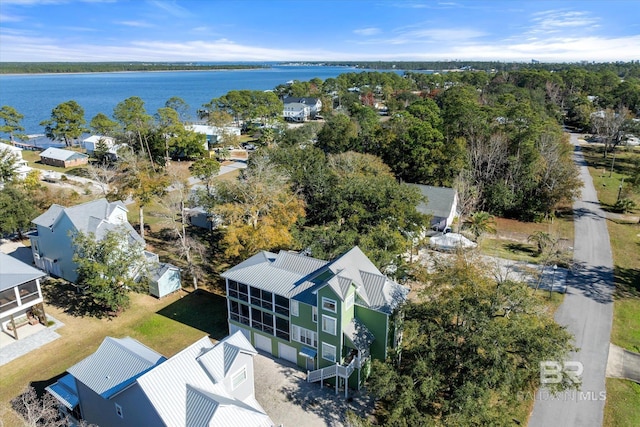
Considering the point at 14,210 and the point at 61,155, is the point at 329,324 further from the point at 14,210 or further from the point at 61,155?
the point at 61,155

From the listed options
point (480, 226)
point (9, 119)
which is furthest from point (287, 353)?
point (9, 119)

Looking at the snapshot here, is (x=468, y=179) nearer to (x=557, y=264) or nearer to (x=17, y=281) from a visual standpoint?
(x=557, y=264)

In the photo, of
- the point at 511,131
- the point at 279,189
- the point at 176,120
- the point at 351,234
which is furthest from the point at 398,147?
the point at 176,120

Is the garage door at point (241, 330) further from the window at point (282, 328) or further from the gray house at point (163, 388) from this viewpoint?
the gray house at point (163, 388)

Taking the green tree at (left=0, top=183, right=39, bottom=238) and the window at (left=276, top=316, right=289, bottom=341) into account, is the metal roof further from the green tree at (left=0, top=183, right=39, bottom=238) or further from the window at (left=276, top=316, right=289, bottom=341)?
the window at (left=276, top=316, right=289, bottom=341)

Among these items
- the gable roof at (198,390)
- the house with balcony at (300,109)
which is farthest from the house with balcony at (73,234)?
the house with balcony at (300,109)

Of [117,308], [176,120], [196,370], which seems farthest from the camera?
[176,120]

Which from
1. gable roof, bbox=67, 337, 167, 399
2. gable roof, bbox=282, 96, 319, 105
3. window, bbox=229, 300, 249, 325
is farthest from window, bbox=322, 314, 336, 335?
gable roof, bbox=282, 96, 319, 105
